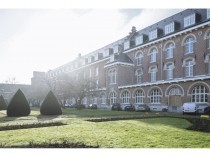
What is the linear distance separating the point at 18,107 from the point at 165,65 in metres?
21.7

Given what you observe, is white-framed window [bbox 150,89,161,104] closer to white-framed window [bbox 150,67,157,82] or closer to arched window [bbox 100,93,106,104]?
white-framed window [bbox 150,67,157,82]

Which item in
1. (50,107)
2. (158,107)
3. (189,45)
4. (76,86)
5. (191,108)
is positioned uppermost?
(189,45)

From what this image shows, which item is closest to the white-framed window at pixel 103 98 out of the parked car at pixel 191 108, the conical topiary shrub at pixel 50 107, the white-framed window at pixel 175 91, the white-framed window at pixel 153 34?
the white-framed window at pixel 153 34

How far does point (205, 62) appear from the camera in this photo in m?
29.3

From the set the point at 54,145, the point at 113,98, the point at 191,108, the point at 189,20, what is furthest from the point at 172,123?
the point at 113,98

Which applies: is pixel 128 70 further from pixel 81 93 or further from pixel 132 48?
pixel 81 93

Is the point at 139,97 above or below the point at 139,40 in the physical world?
below

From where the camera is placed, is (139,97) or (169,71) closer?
(169,71)

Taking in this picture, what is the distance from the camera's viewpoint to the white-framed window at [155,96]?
3431cm

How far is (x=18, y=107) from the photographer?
2428cm

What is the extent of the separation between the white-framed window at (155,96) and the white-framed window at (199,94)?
5826 mm

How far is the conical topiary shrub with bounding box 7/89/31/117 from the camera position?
24.0m

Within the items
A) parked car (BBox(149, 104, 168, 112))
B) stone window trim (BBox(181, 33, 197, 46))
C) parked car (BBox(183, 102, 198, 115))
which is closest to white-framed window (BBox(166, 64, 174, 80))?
stone window trim (BBox(181, 33, 197, 46))

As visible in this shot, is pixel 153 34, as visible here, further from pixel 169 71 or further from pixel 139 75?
→ pixel 139 75
